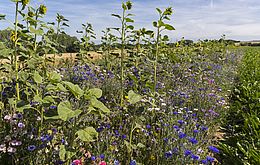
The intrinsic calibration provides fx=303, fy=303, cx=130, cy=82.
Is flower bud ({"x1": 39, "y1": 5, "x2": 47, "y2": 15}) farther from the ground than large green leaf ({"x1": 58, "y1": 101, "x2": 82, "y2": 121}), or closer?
farther from the ground

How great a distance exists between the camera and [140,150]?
300 cm

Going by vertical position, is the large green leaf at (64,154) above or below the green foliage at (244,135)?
above

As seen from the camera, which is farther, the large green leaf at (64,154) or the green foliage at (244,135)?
the green foliage at (244,135)

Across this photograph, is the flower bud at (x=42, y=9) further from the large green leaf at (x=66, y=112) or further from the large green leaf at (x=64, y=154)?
the large green leaf at (x=64, y=154)

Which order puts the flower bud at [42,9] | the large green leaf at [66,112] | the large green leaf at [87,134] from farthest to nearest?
the flower bud at [42,9] < the large green leaf at [87,134] < the large green leaf at [66,112]

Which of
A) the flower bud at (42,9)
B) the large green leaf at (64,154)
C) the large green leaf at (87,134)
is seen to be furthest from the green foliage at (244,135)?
the flower bud at (42,9)

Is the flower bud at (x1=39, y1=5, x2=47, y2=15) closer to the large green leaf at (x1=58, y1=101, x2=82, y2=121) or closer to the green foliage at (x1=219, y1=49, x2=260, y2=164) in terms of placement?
the large green leaf at (x1=58, y1=101, x2=82, y2=121)

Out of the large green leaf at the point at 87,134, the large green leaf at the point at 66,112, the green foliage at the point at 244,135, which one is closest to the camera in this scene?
the large green leaf at the point at 66,112

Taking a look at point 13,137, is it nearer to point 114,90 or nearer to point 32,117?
point 32,117

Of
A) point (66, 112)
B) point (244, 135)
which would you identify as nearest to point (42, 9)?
point (66, 112)

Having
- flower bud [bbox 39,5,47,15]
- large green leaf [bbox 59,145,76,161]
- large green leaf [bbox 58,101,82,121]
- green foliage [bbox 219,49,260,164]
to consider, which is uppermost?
flower bud [bbox 39,5,47,15]

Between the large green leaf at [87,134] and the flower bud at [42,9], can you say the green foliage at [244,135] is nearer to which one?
the large green leaf at [87,134]

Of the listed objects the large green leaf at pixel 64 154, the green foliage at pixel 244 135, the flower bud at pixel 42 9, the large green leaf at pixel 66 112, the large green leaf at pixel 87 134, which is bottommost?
the green foliage at pixel 244 135

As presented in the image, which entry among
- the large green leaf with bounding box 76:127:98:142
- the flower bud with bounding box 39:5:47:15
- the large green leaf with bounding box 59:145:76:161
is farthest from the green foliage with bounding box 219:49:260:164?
the flower bud with bounding box 39:5:47:15
